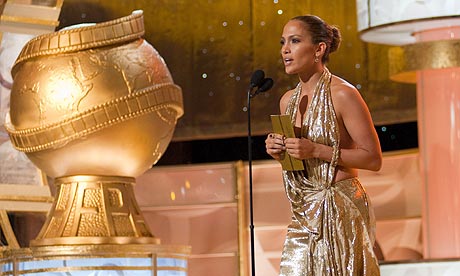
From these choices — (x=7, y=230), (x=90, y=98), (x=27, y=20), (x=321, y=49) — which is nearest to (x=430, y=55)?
(x=90, y=98)

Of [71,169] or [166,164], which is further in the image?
[166,164]

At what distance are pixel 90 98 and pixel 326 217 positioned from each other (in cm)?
183

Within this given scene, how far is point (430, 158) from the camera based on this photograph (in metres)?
4.66

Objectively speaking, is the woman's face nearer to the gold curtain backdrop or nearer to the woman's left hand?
the woman's left hand

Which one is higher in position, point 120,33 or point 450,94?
point 120,33

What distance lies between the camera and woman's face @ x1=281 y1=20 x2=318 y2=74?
10.0 feet

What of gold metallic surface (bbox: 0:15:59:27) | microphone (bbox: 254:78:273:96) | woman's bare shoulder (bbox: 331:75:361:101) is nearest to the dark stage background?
gold metallic surface (bbox: 0:15:59:27)

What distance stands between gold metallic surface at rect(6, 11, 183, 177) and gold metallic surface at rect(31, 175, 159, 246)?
0.06 meters

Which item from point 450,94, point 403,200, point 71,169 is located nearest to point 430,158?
point 450,94

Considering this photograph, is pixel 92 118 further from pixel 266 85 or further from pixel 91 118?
pixel 266 85

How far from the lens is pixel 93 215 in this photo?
475 centimetres

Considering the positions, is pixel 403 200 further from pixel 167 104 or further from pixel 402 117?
pixel 167 104

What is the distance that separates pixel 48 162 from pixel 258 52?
1.60m

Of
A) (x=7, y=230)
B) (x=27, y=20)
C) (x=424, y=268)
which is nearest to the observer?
(x=424, y=268)
